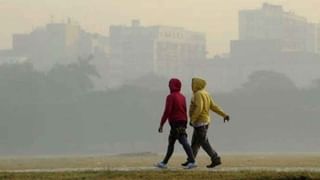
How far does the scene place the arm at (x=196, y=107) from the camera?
1365 centimetres

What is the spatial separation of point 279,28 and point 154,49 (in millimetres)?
25429

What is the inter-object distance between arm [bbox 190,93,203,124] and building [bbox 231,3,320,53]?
131 metres

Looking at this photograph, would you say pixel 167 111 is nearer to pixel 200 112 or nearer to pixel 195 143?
A: pixel 200 112

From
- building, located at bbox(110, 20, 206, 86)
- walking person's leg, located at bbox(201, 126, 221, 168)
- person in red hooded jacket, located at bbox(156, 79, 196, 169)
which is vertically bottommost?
walking person's leg, located at bbox(201, 126, 221, 168)

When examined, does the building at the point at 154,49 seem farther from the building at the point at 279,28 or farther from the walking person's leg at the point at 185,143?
the walking person's leg at the point at 185,143

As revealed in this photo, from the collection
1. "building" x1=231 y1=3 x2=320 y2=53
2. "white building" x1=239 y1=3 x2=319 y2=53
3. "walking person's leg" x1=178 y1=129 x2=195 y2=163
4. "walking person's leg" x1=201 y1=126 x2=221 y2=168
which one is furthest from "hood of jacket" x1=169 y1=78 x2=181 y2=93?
"white building" x1=239 y1=3 x2=319 y2=53

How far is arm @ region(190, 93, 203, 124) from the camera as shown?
1365cm

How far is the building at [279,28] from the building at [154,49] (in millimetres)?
9741

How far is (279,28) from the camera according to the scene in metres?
155

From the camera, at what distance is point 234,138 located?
89.7 m

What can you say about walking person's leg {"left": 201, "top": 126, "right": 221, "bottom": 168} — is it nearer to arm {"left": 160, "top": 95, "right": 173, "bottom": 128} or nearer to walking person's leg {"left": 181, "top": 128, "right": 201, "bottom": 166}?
walking person's leg {"left": 181, "top": 128, "right": 201, "bottom": 166}

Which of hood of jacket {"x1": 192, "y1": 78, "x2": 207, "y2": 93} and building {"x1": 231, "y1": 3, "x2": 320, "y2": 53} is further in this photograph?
building {"x1": 231, "y1": 3, "x2": 320, "y2": 53}

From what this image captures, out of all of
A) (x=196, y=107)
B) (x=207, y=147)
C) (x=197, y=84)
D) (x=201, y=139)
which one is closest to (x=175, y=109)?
(x=196, y=107)

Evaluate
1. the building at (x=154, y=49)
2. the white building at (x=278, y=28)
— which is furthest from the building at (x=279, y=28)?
the building at (x=154, y=49)
